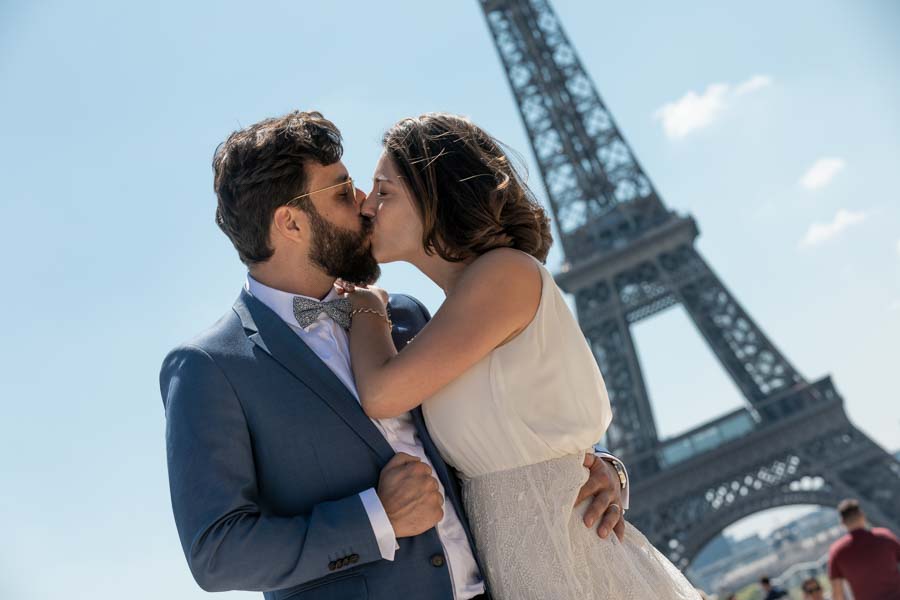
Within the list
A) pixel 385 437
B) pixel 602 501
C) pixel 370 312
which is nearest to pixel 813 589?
pixel 602 501

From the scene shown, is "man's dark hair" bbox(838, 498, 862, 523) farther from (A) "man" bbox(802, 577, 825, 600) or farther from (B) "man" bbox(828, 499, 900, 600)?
(A) "man" bbox(802, 577, 825, 600)

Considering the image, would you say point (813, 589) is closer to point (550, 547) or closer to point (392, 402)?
point (550, 547)

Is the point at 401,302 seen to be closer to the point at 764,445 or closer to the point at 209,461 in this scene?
the point at 209,461

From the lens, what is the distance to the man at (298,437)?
285 centimetres

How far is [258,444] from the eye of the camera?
3.07m

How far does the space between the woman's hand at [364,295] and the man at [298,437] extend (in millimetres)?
49

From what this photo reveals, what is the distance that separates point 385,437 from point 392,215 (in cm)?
79

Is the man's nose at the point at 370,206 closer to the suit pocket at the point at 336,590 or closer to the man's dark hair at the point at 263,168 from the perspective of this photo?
the man's dark hair at the point at 263,168

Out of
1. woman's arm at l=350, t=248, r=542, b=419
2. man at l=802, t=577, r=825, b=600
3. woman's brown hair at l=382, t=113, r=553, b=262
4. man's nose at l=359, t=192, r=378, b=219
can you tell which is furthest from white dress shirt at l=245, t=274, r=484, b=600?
man at l=802, t=577, r=825, b=600

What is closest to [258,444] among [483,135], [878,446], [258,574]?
[258,574]

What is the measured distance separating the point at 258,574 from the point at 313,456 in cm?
41

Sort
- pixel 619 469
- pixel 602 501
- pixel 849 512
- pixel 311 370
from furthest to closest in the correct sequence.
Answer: pixel 849 512, pixel 619 469, pixel 602 501, pixel 311 370

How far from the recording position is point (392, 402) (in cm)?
309

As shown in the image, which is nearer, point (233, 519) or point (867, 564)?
point (233, 519)
